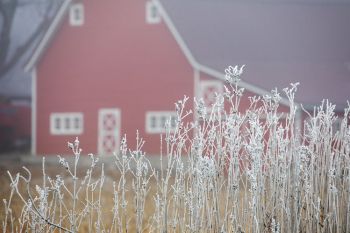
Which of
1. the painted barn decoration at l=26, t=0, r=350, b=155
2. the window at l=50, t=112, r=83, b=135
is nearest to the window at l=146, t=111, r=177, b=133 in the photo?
the painted barn decoration at l=26, t=0, r=350, b=155

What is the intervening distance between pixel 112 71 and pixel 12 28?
6.21ft

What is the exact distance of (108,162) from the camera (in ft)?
26.6

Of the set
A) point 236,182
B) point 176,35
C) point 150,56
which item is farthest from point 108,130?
point 236,182

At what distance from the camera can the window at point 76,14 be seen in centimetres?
878

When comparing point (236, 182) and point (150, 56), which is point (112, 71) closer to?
point (150, 56)

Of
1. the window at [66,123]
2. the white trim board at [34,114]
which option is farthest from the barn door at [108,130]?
the white trim board at [34,114]

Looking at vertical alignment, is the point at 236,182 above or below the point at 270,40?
below

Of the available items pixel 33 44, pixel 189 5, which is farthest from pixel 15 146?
pixel 189 5

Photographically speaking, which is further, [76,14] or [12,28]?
[12,28]

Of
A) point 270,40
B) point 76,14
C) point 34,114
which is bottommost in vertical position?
point 34,114

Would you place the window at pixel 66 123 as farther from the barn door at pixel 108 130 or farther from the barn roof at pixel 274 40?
the barn roof at pixel 274 40

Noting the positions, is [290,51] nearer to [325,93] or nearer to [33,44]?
[325,93]

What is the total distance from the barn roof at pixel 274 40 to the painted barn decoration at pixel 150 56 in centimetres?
1

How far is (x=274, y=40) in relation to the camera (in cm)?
812
